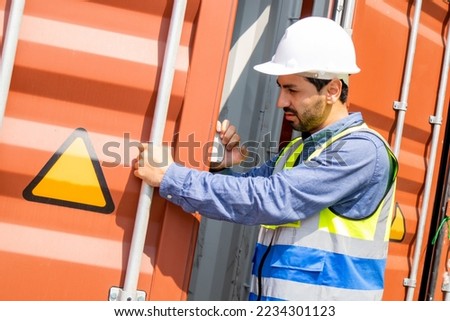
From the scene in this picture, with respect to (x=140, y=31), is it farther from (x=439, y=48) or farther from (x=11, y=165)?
(x=439, y=48)

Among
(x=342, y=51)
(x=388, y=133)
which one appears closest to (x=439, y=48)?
(x=388, y=133)

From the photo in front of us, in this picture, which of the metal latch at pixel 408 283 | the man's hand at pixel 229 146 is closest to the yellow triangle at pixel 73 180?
the man's hand at pixel 229 146

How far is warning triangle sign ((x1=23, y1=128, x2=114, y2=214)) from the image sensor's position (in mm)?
2129

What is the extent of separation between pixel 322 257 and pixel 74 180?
2.77 feet

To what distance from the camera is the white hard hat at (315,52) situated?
7.68ft

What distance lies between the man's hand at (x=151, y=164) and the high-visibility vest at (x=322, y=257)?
1.51 ft

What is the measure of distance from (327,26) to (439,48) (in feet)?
3.79

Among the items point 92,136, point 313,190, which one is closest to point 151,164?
point 92,136

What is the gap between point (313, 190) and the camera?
87.0 inches

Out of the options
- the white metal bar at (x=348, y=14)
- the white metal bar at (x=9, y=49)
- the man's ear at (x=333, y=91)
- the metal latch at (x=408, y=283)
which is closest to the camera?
the white metal bar at (x=9, y=49)

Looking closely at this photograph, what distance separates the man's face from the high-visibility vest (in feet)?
0.35

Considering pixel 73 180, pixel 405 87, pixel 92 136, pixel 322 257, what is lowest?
pixel 322 257

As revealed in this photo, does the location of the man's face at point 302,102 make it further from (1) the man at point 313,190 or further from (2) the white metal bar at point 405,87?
(2) the white metal bar at point 405,87

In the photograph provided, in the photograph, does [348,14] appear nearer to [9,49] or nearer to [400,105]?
[400,105]
